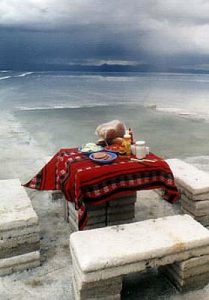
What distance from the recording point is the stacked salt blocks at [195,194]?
583 cm

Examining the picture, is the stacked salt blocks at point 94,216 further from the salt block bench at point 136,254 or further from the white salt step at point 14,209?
the salt block bench at point 136,254

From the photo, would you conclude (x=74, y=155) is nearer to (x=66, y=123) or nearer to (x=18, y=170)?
(x=18, y=170)

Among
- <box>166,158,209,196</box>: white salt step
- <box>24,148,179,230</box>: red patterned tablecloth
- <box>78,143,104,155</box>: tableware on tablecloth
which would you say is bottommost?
<box>166,158,209,196</box>: white salt step

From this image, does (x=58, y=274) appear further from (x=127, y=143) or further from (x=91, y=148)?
(x=127, y=143)

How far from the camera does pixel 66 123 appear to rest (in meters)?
17.0

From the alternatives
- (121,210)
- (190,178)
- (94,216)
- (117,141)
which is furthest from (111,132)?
(190,178)

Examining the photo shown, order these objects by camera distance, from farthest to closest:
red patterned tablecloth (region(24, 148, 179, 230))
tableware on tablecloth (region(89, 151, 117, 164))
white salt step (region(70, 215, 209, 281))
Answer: tableware on tablecloth (region(89, 151, 117, 164)) < red patterned tablecloth (region(24, 148, 179, 230)) < white salt step (region(70, 215, 209, 281))

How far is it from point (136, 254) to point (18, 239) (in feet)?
5.39

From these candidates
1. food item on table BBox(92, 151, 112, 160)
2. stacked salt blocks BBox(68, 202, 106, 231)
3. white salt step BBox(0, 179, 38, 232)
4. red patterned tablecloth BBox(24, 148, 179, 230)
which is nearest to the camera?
white salt step BBox(0, 179, 38, 232)

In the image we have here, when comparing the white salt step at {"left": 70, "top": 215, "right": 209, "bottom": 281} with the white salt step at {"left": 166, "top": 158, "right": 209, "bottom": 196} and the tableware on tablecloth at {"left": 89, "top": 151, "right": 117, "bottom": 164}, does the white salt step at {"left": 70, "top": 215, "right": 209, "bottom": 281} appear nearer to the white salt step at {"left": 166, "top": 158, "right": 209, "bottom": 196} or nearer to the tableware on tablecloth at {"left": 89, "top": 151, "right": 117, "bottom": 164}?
the tableware on tablecloth at {"left": 89, "top": 151, "right": 117, "bottom": 164}

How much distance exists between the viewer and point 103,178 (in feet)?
16.1

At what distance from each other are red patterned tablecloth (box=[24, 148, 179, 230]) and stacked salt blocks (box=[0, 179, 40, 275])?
2.03 ft

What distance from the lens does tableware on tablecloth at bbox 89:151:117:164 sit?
5.12 metres

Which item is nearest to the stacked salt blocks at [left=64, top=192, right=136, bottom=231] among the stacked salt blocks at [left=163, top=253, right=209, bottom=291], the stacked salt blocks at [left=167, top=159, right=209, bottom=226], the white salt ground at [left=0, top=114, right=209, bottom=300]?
the white salt ground at [left=0, top=114, right=209, bottom=300]
